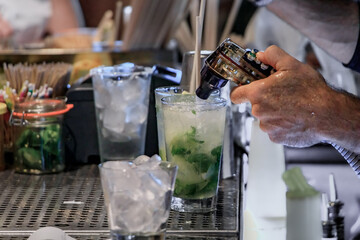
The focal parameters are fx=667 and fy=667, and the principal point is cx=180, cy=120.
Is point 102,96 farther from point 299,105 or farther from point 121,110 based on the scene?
point 299,105

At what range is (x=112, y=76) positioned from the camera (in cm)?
189

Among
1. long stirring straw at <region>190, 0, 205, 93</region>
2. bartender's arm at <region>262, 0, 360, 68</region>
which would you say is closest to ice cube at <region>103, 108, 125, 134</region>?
long stirring straw at <region>190, 0, 205, 93</region>

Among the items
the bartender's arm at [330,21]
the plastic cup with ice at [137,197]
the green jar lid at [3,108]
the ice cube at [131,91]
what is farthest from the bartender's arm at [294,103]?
the bartender's arm at [330,21]

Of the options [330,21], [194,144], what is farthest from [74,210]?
[330,21]

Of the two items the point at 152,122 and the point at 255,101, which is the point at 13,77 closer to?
the point at 152,122

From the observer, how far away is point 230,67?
133cm

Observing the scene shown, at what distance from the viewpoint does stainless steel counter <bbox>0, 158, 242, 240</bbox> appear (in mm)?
1381

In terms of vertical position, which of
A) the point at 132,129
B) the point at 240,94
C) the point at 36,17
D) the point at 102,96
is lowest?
the point at 36,17

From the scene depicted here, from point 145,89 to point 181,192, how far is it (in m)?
0.53

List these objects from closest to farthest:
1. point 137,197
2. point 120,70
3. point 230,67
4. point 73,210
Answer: point 137,197 → point 230,67 → point 73,210 → point 120,70

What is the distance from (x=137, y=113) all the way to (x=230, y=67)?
2.12 ft

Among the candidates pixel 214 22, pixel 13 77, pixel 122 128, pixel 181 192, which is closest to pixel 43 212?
pixel 181 192

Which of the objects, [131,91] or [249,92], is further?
[131,91]

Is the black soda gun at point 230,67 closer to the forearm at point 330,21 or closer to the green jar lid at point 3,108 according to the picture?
the green jar lid at point 3,108
